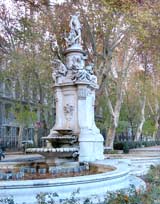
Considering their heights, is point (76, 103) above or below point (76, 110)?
above

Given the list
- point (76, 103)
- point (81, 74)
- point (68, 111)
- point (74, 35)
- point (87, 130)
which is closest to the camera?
point (87, 130)

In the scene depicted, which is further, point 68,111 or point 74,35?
point 74,35

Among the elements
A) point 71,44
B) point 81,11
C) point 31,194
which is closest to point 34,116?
point 81,11

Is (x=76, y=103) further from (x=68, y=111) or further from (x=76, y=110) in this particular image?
(x=68, y=111)

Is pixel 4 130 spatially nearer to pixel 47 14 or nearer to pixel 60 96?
pixel 47 14

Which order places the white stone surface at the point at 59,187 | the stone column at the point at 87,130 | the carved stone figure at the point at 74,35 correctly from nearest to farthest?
the white stone surface at the point at 59,187
the stone column at the point at 87,130
the carved stone figure at the point at 74,35

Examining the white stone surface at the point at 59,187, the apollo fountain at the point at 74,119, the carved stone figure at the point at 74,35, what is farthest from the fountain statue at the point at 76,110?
the white stone surface at the point at 59,187

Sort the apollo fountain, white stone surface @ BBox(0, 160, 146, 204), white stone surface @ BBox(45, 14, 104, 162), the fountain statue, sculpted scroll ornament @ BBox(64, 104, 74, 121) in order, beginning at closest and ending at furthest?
white stone surface @ BBox(0, 160, 146, 204) < the apollo fountain < the fountain statue < white stone surface @ BBox(45, 14, 104, 162) < sculpted scroll ornament @ BBox(64, 104, 74, 121)

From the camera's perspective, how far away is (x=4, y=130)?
149ft

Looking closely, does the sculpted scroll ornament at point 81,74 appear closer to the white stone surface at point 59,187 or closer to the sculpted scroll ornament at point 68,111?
the sculpted scroll ornament at point 68,111

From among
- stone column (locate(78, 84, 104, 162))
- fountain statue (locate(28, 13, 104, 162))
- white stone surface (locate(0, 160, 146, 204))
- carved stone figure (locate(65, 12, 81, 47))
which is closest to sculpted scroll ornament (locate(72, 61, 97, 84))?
fountain statue (locate(28, 13, 104, 162))

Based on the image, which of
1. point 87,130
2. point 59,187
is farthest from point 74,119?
point 59,187

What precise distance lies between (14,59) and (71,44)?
11.3m

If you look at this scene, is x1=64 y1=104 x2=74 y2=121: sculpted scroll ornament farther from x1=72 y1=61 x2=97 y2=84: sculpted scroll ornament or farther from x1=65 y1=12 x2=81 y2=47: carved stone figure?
x1=65 y1=12 x2=81 y2=47: carved stone figure
